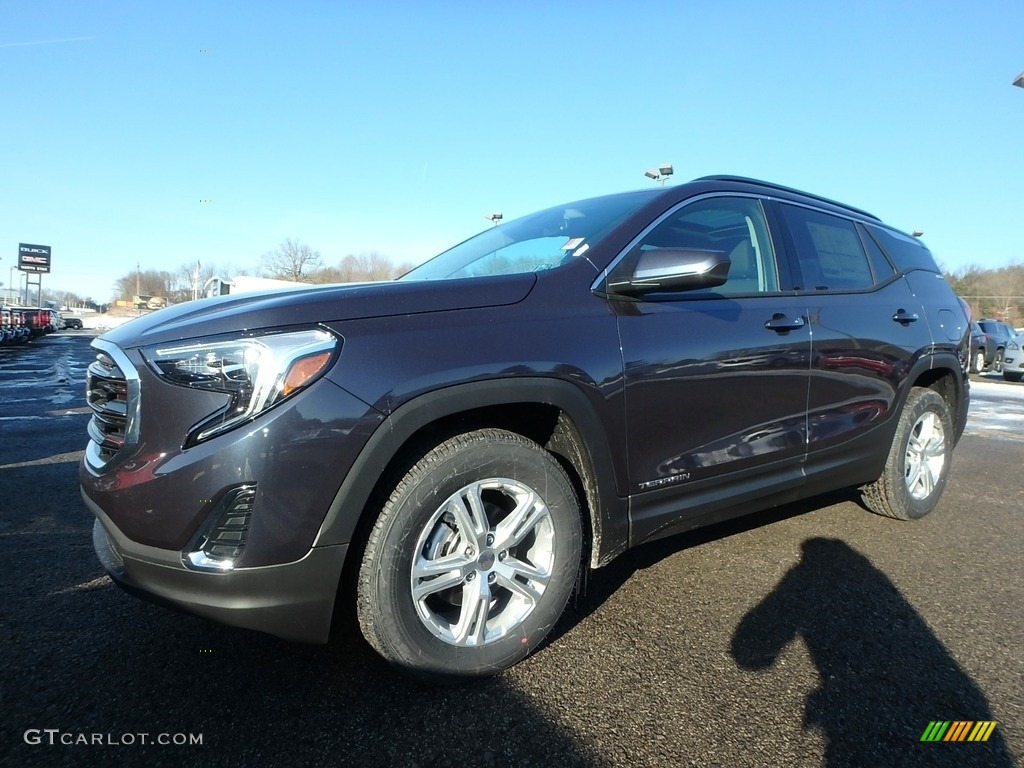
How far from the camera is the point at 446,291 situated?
6.52ft

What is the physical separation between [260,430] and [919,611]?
2.69m

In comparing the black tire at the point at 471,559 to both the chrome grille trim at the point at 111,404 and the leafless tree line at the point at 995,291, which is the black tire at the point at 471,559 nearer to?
the chrome grille trim at the point at 111,404

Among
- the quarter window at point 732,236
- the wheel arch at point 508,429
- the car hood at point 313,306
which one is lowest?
the wheel arch at point 508,429

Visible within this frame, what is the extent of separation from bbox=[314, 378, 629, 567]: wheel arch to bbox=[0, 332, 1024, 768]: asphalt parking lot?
1.58 feet

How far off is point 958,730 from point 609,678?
1026 millimetres

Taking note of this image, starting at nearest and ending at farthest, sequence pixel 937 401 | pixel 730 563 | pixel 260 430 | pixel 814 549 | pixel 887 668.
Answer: pixel 260 430 < pixel 887 668 < pixel 730 563 < pixel 814 549 < pixel 937 401

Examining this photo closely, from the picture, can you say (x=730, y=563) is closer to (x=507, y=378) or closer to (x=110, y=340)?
(x=507, y=378)

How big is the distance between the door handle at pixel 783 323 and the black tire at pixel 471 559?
1284mm

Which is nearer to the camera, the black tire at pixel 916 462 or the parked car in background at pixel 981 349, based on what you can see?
the black tire at pixel 916 462

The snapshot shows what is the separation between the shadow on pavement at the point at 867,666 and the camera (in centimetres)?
175

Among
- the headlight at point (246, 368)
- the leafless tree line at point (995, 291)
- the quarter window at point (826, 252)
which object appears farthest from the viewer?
the leafless tree line at point (995, 291)

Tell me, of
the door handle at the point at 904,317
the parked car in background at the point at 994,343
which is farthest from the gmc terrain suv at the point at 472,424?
the parked car in background at the point at 994,343

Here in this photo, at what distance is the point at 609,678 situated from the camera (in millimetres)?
2037

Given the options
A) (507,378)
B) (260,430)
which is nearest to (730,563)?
(507,378)
